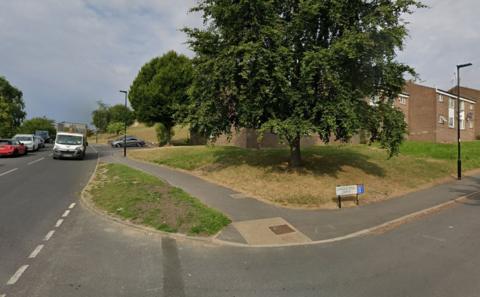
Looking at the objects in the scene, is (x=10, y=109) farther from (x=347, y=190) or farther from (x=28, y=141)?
(x=347, y=190)

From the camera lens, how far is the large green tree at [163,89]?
35.1 meters

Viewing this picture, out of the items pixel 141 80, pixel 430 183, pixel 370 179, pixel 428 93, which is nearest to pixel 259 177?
pixel 370 179

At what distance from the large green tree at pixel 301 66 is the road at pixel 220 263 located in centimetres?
563

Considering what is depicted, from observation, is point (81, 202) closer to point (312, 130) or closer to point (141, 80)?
point (312, 130)

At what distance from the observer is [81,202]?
10406 millimetres

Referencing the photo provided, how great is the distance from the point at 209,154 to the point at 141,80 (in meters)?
21.3

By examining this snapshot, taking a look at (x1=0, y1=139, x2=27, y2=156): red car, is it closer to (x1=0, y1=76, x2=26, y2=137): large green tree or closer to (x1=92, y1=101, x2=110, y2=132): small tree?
(x1=0, y1=76, x2=26, y2=137): large green tree

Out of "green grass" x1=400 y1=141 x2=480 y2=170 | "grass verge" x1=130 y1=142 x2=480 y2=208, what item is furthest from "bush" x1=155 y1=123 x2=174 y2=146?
"green grass" x1=400 y1=141 x2=480 y2=170

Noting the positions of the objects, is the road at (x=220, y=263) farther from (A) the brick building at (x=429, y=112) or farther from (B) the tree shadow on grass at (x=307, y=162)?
(A) the brick building at (x=429, y=112)

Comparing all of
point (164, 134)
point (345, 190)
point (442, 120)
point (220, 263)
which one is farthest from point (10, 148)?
point (442, 120)

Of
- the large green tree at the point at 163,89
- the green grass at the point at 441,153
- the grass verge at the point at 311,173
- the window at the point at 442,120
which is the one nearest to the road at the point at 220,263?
the grass verge at the point at 311,173

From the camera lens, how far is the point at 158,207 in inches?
360

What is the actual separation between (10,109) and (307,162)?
53051mm

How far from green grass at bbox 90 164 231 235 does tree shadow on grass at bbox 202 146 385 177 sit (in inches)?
218
